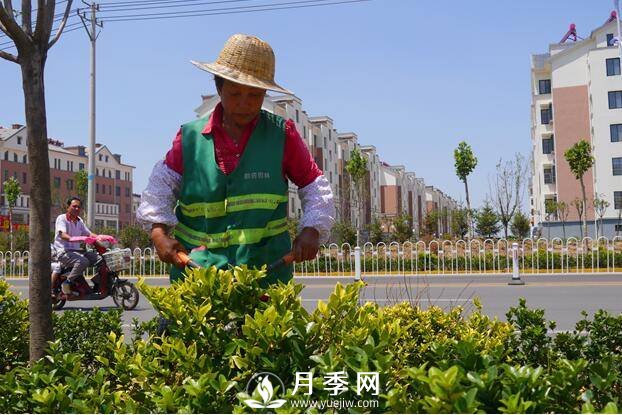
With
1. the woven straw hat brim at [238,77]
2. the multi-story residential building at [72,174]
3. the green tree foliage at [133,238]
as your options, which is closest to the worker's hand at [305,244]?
the woven straw hat brim at [238,77]

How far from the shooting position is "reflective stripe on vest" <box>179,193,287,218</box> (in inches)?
103

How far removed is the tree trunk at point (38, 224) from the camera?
3.57 m

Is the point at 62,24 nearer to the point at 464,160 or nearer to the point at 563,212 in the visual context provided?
the point at 464,160

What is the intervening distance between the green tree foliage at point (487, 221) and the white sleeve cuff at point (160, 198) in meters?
37.7

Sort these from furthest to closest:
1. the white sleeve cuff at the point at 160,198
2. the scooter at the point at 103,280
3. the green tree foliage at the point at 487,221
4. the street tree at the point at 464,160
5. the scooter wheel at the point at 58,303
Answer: the green tree foliage at the point at 487,221, the street tree at the point at 464,160, the scooter wheel at the point at 58,303, the scooter at the point at 103,280, the white sleeve cuff at the point at 160,198

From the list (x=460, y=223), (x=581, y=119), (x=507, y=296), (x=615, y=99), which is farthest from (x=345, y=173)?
(x=507, y=296)

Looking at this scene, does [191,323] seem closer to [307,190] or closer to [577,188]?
[307,190]

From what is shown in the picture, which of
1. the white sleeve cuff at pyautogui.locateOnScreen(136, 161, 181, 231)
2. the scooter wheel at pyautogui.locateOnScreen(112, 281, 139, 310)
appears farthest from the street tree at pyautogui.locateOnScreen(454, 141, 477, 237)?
the white sleeve cuff at pyautogui.locateOnScreen(136, 161, 181, 231)

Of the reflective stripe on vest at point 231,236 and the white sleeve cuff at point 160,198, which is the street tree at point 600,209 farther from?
the white sleeve cuff at point 160,198

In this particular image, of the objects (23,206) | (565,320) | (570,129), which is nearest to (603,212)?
(570,129)

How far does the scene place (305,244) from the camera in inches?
104

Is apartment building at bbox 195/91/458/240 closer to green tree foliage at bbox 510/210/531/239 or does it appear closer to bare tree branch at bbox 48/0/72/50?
green tree foliage at bbox 510/210/531/239

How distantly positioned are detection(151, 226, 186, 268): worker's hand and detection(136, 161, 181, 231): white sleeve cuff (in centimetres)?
6

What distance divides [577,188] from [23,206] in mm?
54145
